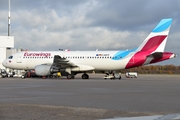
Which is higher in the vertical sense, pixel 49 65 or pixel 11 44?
pixel 11 44

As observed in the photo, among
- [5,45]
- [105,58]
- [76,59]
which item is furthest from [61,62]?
[5,45]

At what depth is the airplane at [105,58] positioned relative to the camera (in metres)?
39.5

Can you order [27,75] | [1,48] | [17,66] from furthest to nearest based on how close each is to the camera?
1. [1,48]
2. [27,75]
3. [17,66]

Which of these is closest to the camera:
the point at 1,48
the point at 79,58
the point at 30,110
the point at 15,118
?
the point at 15,118

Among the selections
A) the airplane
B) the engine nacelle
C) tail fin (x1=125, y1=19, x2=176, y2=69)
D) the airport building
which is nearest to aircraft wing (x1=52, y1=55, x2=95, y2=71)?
the airplane

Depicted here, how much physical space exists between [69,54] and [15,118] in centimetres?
3429

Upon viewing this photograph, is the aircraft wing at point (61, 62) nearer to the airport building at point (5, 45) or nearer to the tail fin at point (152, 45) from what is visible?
the tail fin at point (152, 45)

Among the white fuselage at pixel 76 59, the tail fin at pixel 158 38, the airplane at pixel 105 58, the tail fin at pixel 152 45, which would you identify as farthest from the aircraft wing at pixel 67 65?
the tail fin at pixel 158 38

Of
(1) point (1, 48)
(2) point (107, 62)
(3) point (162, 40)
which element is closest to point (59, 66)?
(2) point (107, 62)

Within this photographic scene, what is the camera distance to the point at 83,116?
9.39m

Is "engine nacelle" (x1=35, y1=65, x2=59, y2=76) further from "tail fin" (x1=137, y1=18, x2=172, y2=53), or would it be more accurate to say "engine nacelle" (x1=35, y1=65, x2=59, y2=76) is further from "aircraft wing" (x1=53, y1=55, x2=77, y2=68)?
"tail fin" (x1=137, y1=18, x2=172, y2=53)

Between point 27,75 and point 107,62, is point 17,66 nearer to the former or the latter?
point 27,75

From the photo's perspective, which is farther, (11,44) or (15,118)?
(11,44)

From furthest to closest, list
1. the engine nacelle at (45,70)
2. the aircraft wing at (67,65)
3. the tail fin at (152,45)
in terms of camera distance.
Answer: the engine nacelle at (45,70)
the aircraft wing at (67,65)
the tail fin at (152,45)
